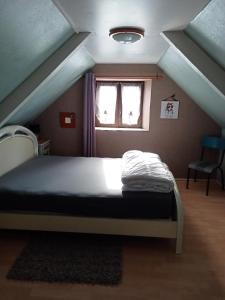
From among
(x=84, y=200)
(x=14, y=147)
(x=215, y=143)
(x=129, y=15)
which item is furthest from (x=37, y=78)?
(x=215, y=143)

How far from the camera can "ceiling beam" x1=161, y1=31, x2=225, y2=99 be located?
242cm

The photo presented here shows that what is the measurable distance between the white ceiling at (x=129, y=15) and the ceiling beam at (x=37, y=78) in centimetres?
26

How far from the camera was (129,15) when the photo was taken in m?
1.98

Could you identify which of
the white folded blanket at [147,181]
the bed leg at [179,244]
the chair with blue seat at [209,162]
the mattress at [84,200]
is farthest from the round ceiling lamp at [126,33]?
the chair with blue seat at [209,162]

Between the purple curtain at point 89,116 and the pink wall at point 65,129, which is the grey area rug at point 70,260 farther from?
the pink wall at point 65,129

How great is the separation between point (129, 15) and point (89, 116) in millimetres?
2298

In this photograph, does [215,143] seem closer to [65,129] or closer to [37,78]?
[65,129]

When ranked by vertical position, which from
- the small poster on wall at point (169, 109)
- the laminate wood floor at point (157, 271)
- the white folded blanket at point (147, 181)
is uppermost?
the small poster on wall at point (169, 109)

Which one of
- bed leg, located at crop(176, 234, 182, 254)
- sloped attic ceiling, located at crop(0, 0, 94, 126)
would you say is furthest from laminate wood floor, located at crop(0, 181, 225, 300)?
sloped attic ceiling, located at crop(0, 0, 94, 126)

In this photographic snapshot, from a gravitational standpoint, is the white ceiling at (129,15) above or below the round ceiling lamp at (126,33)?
above

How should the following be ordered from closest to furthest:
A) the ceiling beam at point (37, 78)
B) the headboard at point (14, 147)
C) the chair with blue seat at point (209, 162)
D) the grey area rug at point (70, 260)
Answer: the grey area rug at point (70, 260) → the ceiling beam at point (37, 78) → the headboard at point (14, 147) → the chair with blue seat at point (209, 162)

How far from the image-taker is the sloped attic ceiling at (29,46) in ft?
5.38

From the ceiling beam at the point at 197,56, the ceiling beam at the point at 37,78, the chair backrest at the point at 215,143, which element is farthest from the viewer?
the chair backrest at the point at 215,143

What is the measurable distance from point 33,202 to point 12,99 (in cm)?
115
